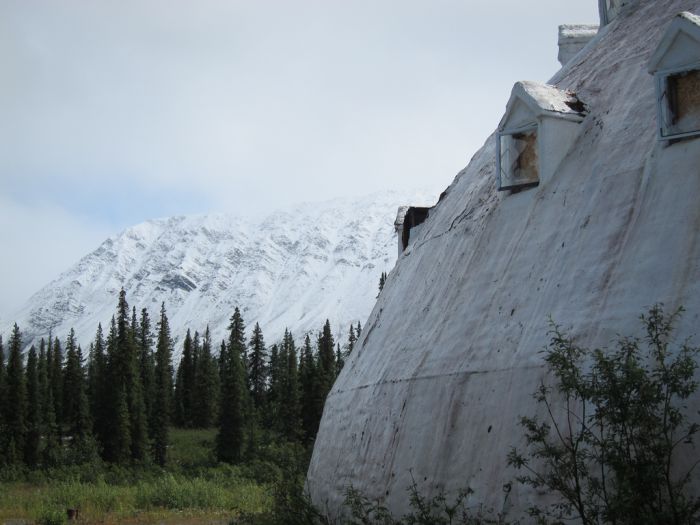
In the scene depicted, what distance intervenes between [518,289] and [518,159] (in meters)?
2.11

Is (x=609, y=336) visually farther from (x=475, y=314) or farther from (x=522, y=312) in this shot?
(x=475, y=314)

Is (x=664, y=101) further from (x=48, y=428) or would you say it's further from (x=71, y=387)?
(x=71, y=387)

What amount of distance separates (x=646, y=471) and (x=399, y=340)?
5.44 m

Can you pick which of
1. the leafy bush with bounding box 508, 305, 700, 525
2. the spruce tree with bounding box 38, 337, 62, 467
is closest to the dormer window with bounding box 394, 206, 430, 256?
the leafy bush with bounding box 508, 305, 700, 525

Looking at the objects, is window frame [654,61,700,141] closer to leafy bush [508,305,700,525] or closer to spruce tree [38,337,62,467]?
leafy bush [508,305,700,525]

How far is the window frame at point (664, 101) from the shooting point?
8.08 meters

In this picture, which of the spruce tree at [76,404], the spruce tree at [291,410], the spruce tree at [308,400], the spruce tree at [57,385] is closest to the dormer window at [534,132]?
the spruce tree at [291,410]

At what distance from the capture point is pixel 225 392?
2736 inches

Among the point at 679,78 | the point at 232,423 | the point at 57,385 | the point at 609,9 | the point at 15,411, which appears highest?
the point at 609,9

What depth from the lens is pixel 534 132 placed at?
33.5 feet

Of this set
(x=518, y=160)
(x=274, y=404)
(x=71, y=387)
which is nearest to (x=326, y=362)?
(x=274, y=404)

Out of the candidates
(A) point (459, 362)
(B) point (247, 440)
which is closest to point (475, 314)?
(A) point (459, 362)

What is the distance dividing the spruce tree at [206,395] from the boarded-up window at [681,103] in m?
90.3

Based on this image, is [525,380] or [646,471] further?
[525,380]
